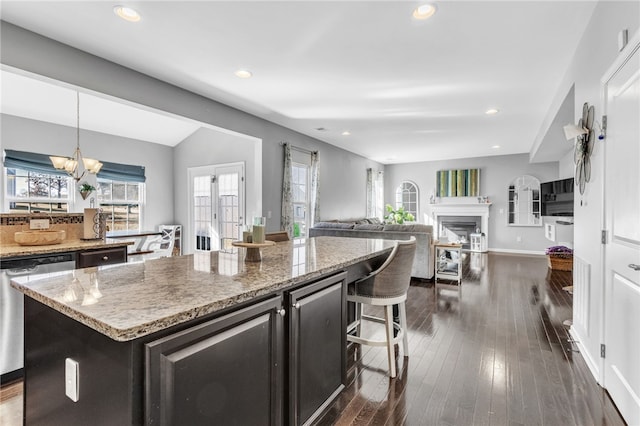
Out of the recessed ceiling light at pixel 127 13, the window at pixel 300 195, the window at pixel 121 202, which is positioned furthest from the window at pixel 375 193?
the recessed ceiling light at pixel 127 13

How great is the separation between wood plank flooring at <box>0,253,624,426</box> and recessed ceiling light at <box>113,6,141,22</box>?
2667 mm

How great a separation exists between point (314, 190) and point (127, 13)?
4.30m

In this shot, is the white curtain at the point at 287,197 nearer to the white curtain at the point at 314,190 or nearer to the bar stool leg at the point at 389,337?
the white curtain at the point at 314,190

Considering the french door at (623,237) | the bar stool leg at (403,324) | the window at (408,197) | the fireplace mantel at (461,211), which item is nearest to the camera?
the french door at (623,237)

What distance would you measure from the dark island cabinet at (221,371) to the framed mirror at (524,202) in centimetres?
847

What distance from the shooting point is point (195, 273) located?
1.46 metres

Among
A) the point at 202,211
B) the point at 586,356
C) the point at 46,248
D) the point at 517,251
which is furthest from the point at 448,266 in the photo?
the point at 46,248

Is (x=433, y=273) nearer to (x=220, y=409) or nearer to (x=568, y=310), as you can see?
(x=568, y=310)

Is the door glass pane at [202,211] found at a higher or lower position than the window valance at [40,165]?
lower

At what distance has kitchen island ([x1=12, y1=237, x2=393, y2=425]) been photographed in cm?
88

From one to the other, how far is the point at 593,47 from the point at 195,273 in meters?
3.08

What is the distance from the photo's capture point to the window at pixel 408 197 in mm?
9422

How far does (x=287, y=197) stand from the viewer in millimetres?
5379

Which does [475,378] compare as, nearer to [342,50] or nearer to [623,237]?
[623,237]
